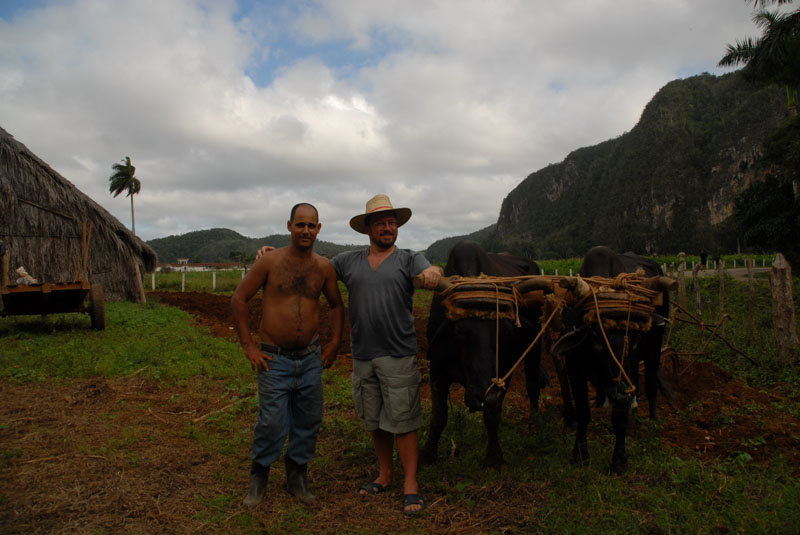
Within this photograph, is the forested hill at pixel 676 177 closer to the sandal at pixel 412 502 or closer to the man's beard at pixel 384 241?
the man's beard at pixel 384 241

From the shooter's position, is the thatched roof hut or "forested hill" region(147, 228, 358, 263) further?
"forested hill" region(147, 228, 358, 263)

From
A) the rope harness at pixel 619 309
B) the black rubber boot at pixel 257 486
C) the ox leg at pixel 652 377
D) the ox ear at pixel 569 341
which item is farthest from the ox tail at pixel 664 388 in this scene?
the black rubber boot at pixel 257 486

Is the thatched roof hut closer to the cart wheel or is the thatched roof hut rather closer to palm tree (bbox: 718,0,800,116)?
the cart wheel

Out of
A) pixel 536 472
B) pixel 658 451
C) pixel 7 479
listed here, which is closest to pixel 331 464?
pixel 536 472

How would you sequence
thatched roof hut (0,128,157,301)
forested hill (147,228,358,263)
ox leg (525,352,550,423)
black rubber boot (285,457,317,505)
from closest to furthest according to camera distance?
black rubber boot (285,457,317,505) < ox leg (525,352,550,423) < thatched roof hut (0,128,157,301) < forested hill (147,228,358,263)

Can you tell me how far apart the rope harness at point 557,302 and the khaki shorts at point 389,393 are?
0.52m

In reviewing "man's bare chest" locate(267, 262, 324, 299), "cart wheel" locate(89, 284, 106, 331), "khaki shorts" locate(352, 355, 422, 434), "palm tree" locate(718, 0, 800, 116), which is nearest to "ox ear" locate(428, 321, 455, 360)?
"khaki shorts" locate(352, 355, 422, 434)

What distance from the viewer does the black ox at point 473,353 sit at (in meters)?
3.52

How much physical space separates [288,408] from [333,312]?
2.61 feet

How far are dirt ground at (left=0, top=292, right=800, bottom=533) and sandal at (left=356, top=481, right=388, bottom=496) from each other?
9 centimetres

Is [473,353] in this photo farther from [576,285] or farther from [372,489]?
[372,489]

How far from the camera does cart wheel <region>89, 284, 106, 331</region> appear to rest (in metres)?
10.1

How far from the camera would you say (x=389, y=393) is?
3.62 m

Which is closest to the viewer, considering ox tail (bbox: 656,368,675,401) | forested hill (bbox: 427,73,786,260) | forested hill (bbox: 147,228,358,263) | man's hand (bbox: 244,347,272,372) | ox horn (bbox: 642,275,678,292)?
man's hand (bbox: 244,347,272,372)
